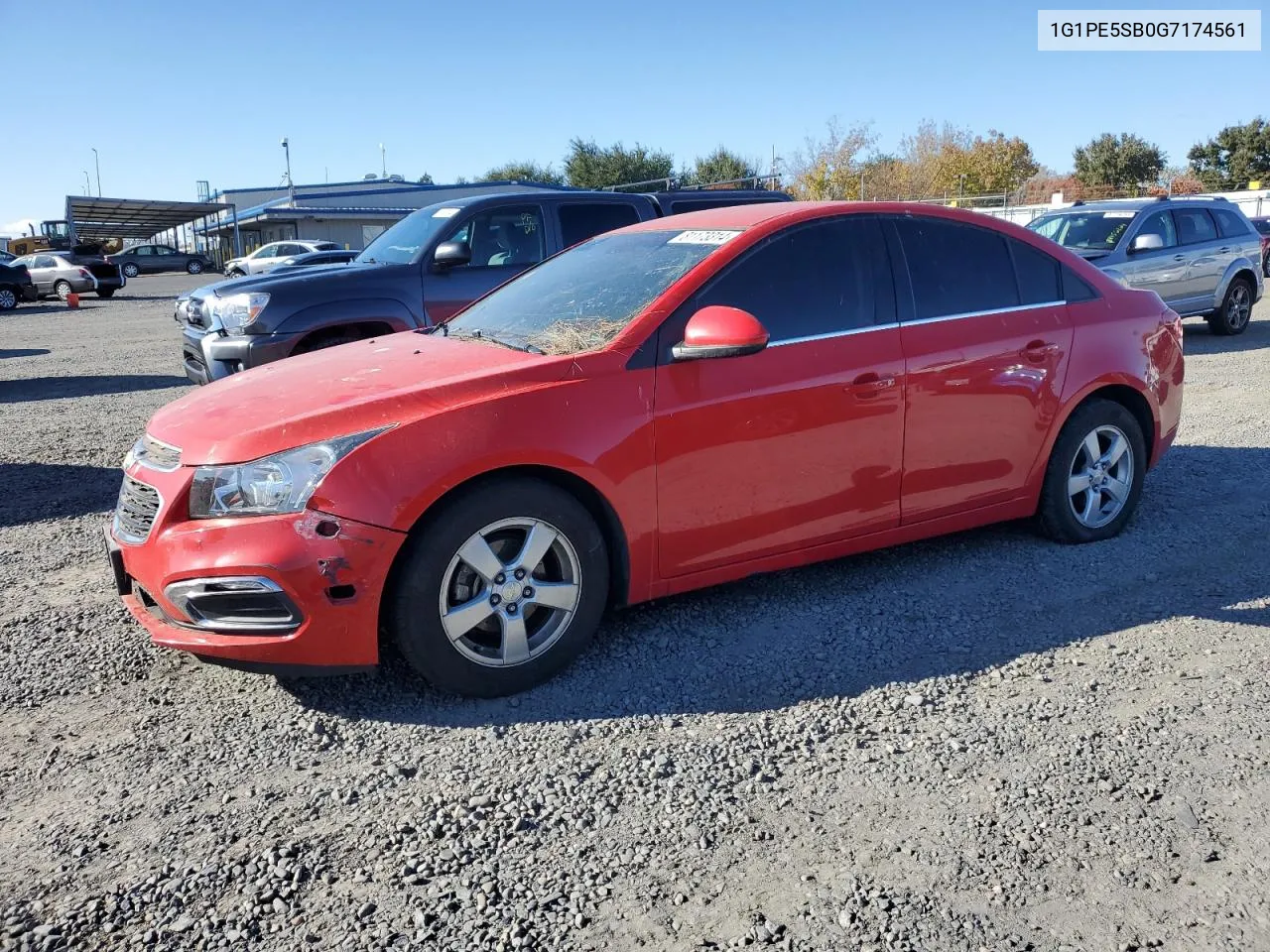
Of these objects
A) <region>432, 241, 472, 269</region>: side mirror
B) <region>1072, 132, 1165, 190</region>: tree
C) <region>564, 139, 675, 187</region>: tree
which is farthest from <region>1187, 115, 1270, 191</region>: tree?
<region>432, 241, 472, 269</region>: side mirror

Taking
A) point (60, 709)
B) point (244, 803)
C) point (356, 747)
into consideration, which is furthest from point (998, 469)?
point (60, 709)

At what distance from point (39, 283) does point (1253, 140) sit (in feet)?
201

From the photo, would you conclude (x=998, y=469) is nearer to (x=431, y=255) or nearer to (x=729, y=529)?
(x=729, y=529)

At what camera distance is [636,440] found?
374 cm

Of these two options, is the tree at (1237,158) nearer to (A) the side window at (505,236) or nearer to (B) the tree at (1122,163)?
(B) the tree at (1122,163)

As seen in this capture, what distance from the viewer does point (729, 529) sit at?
4.00 metres

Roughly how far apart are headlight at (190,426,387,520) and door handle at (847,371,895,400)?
1.96 metres

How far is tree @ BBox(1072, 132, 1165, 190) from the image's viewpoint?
5931 cm

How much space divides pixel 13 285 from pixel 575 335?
29410 millimetres

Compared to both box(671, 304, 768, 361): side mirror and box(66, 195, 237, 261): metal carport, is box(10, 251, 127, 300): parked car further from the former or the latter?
box(671, 304, 768, 361): side mirror

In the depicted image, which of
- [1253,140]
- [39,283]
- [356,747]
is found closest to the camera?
[356,747]

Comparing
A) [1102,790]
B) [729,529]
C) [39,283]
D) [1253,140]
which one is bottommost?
[1102,790]

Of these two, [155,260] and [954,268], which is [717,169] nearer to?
[155,260]

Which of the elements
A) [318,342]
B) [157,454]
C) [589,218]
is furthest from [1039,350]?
[318,342]
